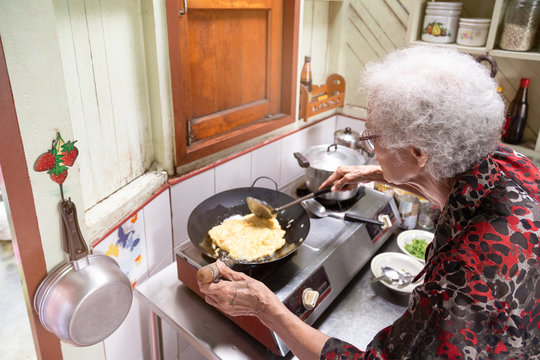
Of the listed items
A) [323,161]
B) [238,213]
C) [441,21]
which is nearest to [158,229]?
[238,213]

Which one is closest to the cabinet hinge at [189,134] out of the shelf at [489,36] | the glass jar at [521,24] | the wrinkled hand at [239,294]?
the wrinkled hand at [239,294]

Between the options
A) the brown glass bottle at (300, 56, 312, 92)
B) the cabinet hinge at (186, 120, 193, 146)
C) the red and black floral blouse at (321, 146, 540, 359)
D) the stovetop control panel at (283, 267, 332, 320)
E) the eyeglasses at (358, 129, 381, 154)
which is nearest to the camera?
the red and black floral blouse at (321, 146, 540, 359)

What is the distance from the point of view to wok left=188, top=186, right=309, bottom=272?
128 cm

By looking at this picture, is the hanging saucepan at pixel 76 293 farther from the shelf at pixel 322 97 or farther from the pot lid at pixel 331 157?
the shelf at pixel 322 97

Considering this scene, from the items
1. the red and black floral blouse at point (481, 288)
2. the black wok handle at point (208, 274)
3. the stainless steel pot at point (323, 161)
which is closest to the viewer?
the red and black floral blouse at point (481, 288)

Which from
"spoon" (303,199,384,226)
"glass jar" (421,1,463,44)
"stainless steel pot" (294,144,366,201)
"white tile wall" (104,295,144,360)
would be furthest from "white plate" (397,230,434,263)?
"white tile wall" (104,295,144,360)

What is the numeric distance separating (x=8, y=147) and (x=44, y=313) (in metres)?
0.40

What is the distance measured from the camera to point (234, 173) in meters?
1.79

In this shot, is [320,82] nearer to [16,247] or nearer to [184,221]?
[184,221]

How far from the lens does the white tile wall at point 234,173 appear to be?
1.72 meters

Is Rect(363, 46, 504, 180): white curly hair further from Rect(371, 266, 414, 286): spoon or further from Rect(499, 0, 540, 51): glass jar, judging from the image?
Rect(499, 0, 540, 51): glass jar

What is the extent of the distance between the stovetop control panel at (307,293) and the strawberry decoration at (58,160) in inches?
27.2

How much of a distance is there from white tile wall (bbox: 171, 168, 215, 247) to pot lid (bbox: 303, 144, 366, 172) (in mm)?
488

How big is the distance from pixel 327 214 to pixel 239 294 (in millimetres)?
649
